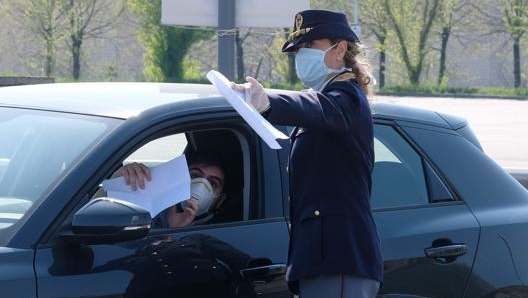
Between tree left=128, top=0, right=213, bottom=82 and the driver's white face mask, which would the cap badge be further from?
tree left=128, top=0, right=213, bottom=82

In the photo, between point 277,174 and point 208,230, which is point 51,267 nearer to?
point 208,230

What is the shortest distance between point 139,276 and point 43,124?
760 mm

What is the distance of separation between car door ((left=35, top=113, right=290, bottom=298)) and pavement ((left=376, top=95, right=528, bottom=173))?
656cm

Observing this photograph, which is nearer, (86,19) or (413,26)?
(413,26)

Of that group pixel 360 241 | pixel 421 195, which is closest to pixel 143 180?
pixel 360 241

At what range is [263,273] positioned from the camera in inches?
134

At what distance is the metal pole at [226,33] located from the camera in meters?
9.21

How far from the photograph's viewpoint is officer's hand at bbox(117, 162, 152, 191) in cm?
340

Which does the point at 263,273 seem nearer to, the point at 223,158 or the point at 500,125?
the point at 223,158

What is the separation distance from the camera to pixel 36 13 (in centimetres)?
5578

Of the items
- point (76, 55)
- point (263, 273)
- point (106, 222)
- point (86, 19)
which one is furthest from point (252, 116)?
point (86, 19)

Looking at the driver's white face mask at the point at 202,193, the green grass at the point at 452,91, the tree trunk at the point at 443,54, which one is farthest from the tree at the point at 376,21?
the driver's white face mask at the point at 202,193

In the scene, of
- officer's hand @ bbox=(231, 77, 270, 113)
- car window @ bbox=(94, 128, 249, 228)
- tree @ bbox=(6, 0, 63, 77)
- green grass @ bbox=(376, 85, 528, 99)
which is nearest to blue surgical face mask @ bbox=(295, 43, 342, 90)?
officer's hand @ bbox=(231, 77, 270, 113)

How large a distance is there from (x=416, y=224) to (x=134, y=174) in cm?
121
